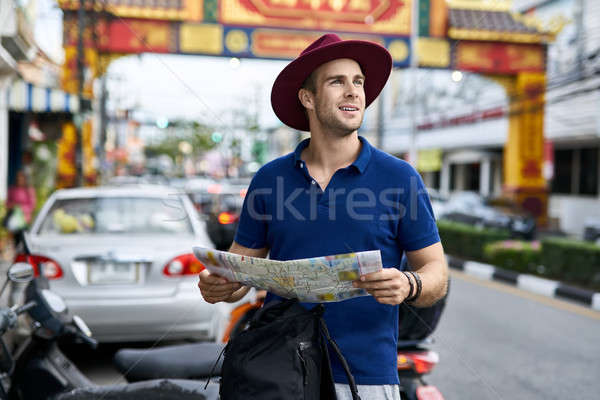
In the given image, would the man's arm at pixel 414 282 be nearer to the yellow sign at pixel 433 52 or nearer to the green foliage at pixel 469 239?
the green foliage at pixel 469 239

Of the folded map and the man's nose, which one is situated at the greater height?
the man's nose

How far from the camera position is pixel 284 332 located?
143 centimetres

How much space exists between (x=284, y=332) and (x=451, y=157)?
32215 millimetres

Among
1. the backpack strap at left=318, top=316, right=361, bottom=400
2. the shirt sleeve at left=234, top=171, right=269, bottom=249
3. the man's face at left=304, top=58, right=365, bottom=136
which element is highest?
the man's face at left=304, top=58, right=365, bottom=136

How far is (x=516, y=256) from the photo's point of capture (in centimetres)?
988

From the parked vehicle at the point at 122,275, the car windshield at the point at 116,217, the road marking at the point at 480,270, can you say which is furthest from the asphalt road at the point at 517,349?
the car windshield at the point at 116,217

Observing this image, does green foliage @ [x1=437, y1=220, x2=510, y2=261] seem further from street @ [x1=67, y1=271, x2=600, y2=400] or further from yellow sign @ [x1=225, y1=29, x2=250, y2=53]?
yellow sign @ [x1=225, y1=29, x2=250, y2=53]

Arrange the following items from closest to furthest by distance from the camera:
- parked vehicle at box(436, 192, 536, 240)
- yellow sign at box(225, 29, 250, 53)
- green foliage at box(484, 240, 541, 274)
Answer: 1. green foliage at box(484, 240, 541, 274)
2. yellow sign at box(225, 29, 250, 53)
3. parked vehicle at box(436, 192, 536, 240)

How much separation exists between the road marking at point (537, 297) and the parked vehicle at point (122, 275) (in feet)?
14.5

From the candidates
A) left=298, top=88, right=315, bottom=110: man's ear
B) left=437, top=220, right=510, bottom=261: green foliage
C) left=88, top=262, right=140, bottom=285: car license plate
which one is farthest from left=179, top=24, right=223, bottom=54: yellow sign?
left=298, top=88, right=315, bottom=110: man's ear

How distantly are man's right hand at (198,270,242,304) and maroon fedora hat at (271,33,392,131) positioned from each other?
0.66 meters

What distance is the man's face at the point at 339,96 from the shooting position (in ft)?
5.68

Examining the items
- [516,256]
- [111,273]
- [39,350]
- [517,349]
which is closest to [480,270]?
[516,256]

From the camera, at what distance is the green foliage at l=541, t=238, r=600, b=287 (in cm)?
811
